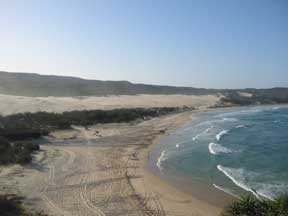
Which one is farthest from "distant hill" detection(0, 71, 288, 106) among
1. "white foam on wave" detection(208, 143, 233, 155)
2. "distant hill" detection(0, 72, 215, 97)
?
"white foam on wave" detection(208, 143, 233, 155)

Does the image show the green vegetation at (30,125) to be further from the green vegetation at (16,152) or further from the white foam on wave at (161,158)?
the white foam on wave at (161,158)

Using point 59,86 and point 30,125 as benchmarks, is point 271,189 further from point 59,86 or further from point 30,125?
point 59,86

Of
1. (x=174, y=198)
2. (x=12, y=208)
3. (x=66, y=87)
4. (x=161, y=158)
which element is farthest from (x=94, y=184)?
(x=66, y=87)

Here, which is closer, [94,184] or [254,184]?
[94,184]

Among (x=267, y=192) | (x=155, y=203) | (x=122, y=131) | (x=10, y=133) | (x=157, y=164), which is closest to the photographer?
(x=155, y=203)

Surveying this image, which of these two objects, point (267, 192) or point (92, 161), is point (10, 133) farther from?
point (267, 192)

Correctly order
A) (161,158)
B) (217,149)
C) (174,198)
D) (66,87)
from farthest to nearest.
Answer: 1. (66,87)
2. (217,149)
3. (161,158)
4. (174,198)

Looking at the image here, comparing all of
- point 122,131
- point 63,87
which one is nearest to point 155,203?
point 122,131
